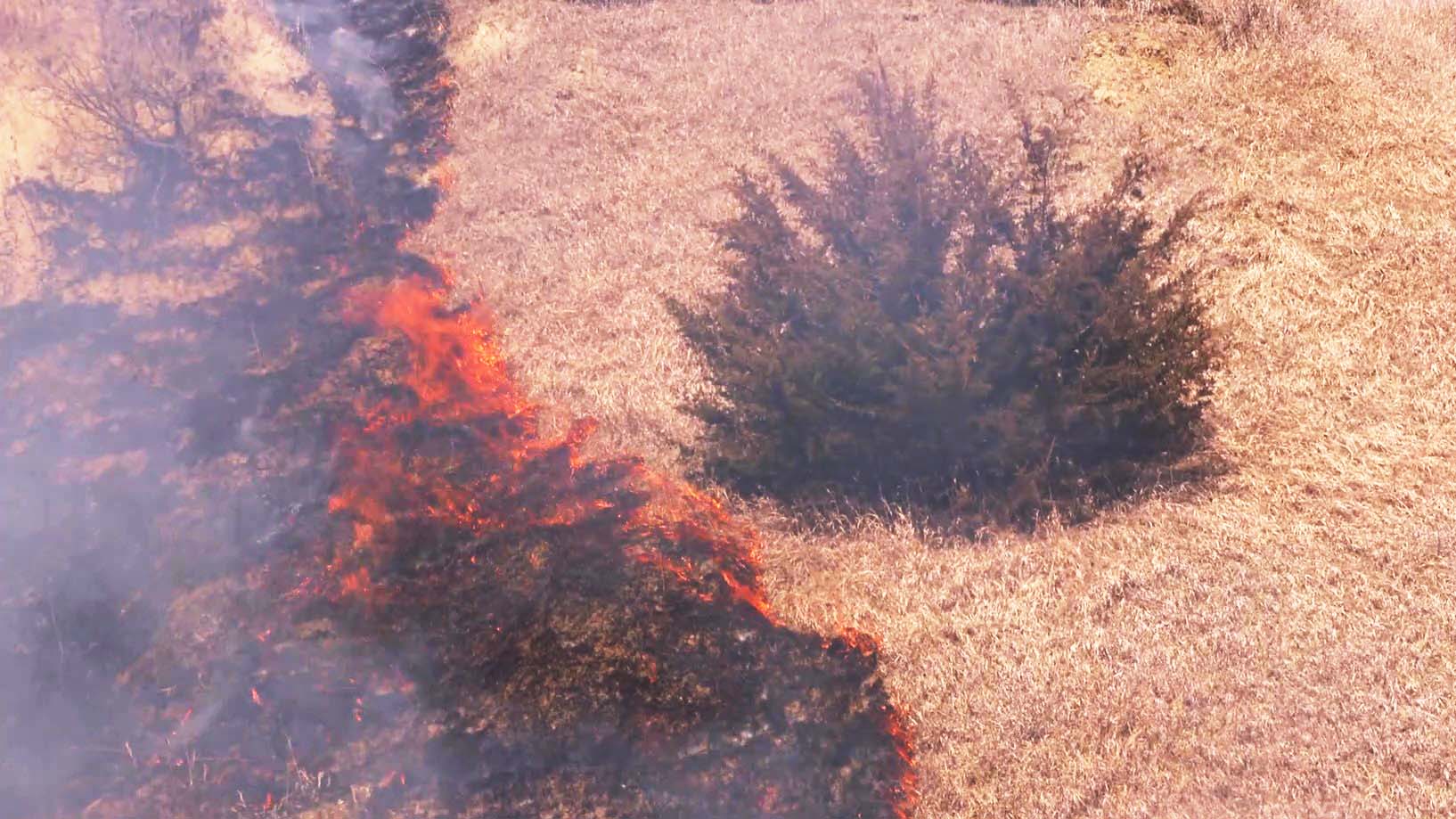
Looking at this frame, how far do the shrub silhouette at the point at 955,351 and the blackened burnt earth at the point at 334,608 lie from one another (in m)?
A: 1.49

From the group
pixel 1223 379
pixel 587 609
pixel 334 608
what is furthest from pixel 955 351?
pixel 334 608

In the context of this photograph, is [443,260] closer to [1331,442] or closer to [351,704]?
[351,704]

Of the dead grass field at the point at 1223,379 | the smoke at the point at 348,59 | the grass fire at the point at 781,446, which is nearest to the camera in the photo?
the dead grass field at the point at 1223,379

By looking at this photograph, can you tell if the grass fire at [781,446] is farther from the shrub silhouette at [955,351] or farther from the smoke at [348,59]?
the smoke at [348,59]

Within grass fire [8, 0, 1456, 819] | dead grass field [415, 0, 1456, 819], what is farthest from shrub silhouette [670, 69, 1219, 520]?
dead grass field [415, 0, 1456, 819]

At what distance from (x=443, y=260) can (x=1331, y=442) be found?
400 inches

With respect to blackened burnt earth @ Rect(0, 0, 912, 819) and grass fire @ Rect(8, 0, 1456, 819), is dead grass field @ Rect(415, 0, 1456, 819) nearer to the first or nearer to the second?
grass fire @ Rect(8, 0, 1456, 819)

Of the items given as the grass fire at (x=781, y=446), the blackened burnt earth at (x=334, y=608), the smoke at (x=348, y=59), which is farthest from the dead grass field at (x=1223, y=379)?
the smoke at (x=348, y=59)

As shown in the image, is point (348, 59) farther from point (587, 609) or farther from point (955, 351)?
point (955, 351)

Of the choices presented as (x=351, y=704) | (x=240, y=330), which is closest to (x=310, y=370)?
(x=240, y=330)

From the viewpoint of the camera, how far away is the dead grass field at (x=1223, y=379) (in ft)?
24.4

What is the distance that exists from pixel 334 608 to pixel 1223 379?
339 inches

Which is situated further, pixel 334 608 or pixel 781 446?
pixel 781 446

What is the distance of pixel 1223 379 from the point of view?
9.14 meters
